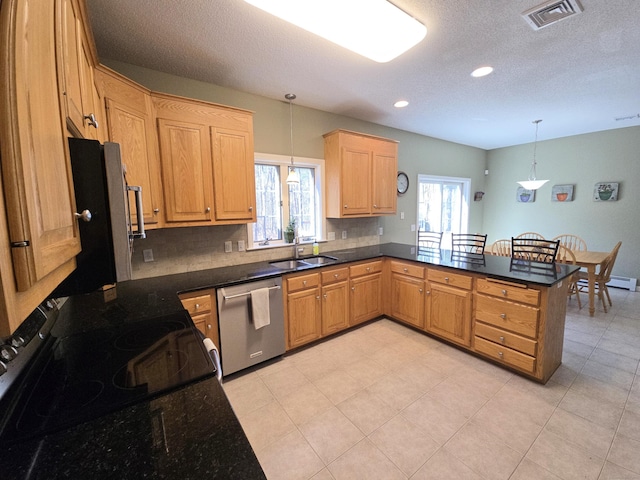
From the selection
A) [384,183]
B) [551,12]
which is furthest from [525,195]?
[551,12]

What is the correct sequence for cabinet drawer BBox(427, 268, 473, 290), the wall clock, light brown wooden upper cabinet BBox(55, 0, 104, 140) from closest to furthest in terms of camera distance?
1. light brown wooden upper cabinet BBox(55, 0, 104, 140)
2. cabinet drawer BBox(427, 268, 473, 290)
3. the wall clock

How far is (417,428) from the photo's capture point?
72.4 inches

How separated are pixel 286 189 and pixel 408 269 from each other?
176 cm

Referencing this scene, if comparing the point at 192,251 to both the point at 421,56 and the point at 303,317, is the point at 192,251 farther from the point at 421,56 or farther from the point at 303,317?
the point at 421,56

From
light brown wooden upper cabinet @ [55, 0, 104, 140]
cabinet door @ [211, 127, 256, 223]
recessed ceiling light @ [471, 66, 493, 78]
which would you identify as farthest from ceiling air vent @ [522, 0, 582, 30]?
light brown wooden upper cabinet @ [55, 0, 104, 140]

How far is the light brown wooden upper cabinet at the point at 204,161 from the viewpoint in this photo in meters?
2.20

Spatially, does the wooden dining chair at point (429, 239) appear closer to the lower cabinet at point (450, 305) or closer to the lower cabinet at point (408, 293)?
the lower cabinet at point (408, 293)

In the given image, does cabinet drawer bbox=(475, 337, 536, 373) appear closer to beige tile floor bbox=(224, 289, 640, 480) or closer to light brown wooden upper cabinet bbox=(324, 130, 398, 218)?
beige tile floor bbox=(224, 289, 640, 480)

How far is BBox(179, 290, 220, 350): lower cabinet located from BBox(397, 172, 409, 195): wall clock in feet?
11.1

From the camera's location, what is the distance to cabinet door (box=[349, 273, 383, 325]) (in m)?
3.20

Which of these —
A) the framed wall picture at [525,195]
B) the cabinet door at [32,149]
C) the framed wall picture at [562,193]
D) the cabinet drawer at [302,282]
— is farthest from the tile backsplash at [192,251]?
the framed wall picture at [562,193]

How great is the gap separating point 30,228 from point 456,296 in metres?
3.04

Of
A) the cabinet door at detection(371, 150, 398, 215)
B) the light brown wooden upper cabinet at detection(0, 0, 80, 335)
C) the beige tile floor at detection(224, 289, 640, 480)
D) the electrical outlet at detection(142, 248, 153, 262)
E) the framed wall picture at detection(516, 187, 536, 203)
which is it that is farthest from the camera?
the framed wall picture at detection(516, 187, 536, 203)

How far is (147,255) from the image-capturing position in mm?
2418
